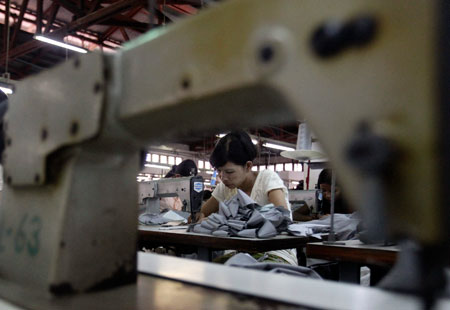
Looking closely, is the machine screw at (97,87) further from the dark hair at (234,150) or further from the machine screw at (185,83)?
the dark hair at (234,150)

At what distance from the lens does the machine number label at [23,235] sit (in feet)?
1.94

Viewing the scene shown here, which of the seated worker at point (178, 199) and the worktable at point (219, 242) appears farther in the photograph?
the seated worker at point (178, 199)

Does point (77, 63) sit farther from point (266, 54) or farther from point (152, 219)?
point (152, 219)

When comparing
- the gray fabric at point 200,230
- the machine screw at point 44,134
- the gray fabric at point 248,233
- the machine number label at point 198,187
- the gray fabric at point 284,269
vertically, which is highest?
the machine screw at point 44,134

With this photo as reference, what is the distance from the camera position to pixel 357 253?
1.26 m

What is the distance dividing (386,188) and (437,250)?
A: 0.05 m

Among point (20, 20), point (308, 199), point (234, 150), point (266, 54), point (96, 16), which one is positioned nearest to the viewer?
point (266, 54)

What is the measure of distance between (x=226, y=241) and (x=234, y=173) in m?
0.82

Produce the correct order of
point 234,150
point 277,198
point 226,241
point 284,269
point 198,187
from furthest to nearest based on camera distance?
point 198,187, point 234,150, point 277,198, point 226,241, point 284,269

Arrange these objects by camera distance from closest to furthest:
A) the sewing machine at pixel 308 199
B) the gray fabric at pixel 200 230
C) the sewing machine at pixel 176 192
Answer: the gray fabric at pixel 200 230
the sewing machine at pixel 176 192
the sewing machine at pixel 308 199

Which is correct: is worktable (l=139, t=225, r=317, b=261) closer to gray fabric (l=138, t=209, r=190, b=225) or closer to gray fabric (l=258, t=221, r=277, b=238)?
gray fabric (l=258, t=221, r=277, b=238)

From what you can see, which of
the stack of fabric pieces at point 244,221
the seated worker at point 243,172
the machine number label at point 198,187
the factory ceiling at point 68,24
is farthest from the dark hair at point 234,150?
the factory ceiling at point 68,24

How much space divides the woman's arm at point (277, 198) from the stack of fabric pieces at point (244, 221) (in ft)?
0.99

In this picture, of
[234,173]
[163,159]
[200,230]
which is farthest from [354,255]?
[163,159]
